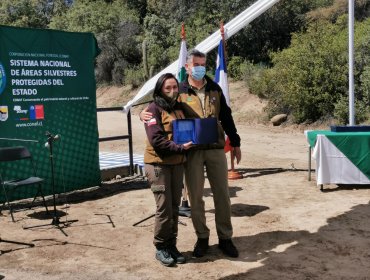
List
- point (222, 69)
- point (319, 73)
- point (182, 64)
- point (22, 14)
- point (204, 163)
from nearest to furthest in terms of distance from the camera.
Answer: point (204, 163) < point (182, 64) < point (222, 69) < point (319, 73) < point (22, 14)

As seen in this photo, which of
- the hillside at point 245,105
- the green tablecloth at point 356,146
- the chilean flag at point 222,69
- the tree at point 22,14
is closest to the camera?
the green tablecloth at point 356,146

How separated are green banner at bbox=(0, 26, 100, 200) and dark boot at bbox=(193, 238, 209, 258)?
11.4 feet

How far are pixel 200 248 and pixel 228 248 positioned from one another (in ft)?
0.93

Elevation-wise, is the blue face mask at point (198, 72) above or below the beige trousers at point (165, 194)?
above

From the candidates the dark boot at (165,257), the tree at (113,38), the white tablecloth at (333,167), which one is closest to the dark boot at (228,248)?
the dark boot at (165,257)

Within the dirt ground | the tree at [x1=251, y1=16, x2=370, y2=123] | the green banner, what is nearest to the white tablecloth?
the dirt ground

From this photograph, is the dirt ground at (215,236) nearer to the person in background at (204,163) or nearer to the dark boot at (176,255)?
the dark boot at (176,255)

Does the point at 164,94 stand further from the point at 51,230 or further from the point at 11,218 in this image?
the point at 11,218

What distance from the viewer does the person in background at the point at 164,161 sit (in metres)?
4.32

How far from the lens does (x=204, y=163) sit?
15.2ft

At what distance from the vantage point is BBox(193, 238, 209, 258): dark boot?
15.2 feet

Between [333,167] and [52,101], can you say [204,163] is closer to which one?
[333,167]

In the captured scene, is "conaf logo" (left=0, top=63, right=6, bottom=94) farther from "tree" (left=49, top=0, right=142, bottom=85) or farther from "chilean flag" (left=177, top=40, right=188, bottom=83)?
"tree" (left=49, top=0, right=142, bottom=85)

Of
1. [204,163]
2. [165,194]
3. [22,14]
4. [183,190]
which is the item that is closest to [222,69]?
[183,190]
